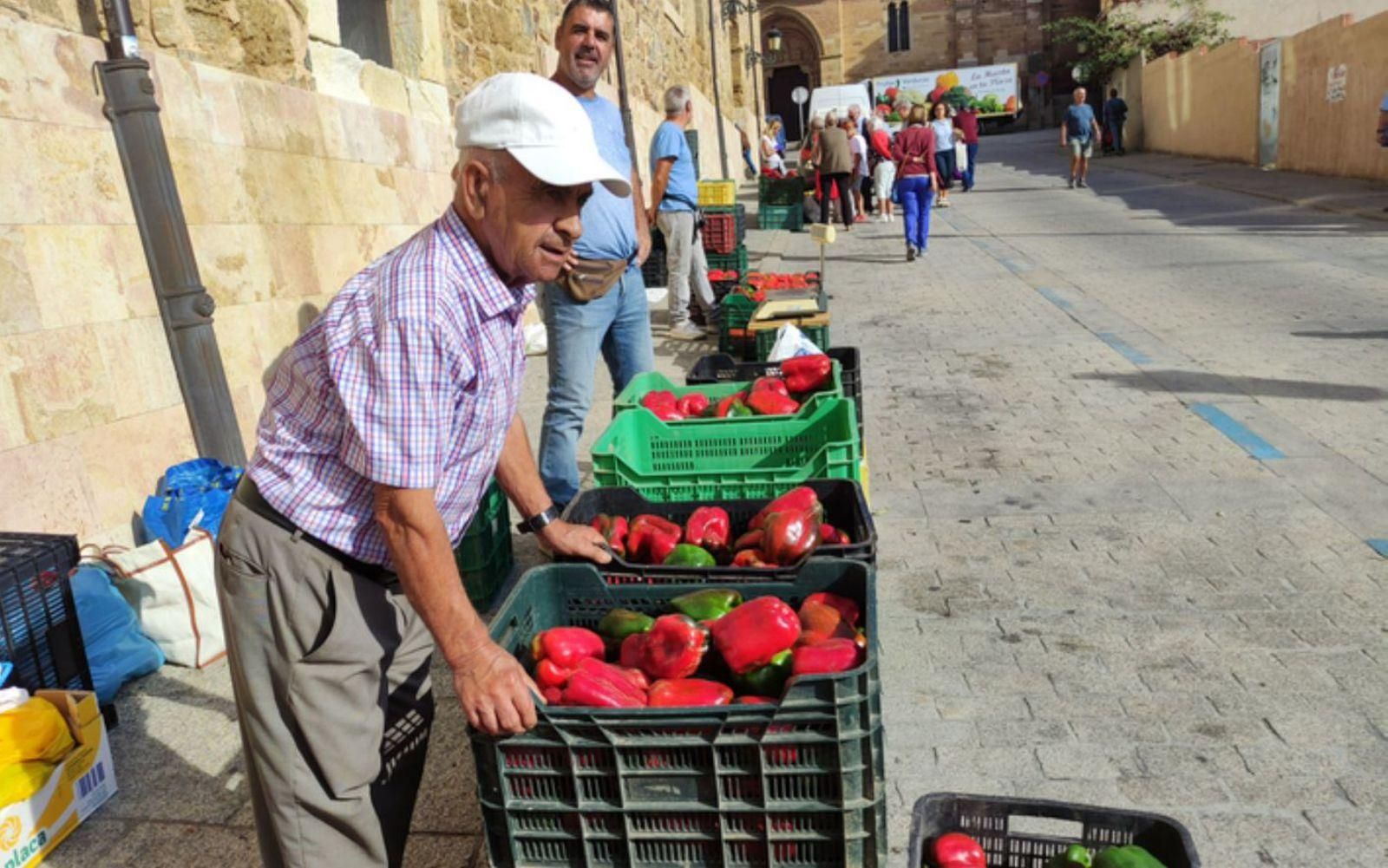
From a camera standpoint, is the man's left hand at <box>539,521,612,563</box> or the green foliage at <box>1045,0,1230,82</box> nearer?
the man's left hand at <box>539,521,612,563</box>

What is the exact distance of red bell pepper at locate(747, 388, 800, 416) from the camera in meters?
4.40

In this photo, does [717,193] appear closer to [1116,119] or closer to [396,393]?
[396,393]

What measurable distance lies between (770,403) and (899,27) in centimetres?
5637

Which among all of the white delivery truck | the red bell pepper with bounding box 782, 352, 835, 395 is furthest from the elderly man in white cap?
the white delivery truck

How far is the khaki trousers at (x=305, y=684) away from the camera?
213cm

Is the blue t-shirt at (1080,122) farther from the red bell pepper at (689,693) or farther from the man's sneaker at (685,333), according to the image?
the red bell pepper at (689,693)

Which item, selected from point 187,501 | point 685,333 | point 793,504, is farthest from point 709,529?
point 685,333

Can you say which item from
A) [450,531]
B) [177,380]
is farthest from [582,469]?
[450,531]

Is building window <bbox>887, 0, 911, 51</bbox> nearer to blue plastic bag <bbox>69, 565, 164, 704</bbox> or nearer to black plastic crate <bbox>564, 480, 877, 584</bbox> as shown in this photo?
black plastic crate <bbox>564, 480, 877, 584</bbox>

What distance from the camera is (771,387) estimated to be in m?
4.63

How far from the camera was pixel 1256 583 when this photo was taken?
4105 millimetres

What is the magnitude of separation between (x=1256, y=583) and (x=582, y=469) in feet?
12.0

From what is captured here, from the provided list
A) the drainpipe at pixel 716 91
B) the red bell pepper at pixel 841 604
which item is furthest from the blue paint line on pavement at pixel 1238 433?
the drainpipe at pixel 716 91

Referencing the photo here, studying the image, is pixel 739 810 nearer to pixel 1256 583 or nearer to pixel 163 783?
pixel 163 783
